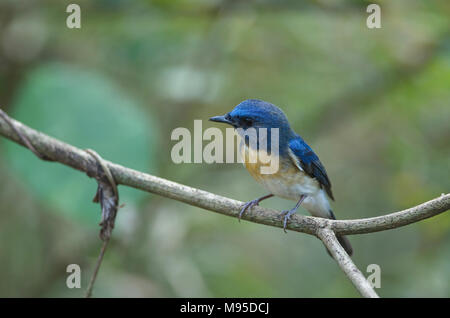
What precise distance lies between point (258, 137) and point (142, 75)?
5.76ft

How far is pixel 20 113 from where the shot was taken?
2902 mm

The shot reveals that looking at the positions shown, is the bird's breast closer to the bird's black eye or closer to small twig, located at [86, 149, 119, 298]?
the bird's black eye

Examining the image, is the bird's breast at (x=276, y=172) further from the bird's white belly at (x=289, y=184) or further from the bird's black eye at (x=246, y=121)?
the bird's black eye at (x=246, y=121)

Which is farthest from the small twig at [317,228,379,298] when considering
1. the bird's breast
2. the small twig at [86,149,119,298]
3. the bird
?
the bird's breast

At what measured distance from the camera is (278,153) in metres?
2.93

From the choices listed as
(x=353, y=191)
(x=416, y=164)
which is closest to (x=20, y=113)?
(x=416, y=164)

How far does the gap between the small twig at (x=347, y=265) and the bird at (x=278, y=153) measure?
3.07 feet

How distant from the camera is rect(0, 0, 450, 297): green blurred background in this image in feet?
10.4

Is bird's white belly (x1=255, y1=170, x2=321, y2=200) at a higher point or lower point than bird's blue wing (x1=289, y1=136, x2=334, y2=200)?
lower

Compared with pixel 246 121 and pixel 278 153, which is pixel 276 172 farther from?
pixel 246 121

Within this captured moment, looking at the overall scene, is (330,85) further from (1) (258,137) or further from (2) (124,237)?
(2) (124,237)

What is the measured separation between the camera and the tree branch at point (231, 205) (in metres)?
1.71

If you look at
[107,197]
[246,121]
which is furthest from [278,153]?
[107,197]

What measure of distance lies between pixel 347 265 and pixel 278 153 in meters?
1.30
